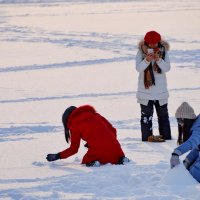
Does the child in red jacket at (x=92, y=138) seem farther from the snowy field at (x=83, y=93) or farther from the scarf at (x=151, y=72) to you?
the scarf at (x=151, y=72)

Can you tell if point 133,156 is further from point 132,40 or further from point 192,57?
point 132,40

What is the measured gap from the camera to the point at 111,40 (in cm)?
1650

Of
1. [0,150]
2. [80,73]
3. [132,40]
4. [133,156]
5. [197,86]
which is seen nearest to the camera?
[133,156]

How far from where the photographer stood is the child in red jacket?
5156 mm

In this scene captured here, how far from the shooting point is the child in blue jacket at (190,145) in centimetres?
412

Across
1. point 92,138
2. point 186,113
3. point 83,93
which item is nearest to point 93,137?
point 92,138

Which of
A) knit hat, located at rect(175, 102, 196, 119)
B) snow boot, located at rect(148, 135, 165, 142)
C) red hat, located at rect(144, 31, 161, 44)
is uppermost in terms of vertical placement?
red hat, located at rect(144, 31, 161, 44)

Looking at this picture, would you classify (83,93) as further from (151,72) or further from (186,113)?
(186,113)

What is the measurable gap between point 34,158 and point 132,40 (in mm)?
11075

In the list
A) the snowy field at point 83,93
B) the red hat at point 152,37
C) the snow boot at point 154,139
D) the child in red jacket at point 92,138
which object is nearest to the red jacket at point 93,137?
the child in red jacket at point 92,138

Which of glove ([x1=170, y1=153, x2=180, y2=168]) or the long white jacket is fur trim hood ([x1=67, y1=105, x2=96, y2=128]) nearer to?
the long white jacket

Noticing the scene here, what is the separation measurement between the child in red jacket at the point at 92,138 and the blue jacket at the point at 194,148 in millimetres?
842

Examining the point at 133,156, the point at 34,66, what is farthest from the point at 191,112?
the point at 34,66

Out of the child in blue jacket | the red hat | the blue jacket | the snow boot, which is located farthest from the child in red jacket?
the red hat
